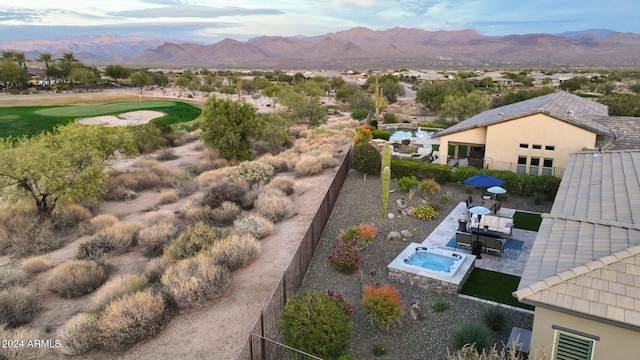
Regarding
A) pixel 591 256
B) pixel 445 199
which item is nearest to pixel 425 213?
pixel 445 199

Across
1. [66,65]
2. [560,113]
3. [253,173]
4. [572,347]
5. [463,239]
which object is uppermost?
[66,65]

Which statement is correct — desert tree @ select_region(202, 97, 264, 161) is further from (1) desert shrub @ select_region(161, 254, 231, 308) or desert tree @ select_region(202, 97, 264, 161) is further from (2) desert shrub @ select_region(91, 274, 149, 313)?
(2) desert shrub @ select_region(91, 274, 149, 313)

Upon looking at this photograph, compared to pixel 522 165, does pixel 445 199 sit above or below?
below

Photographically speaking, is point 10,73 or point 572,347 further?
point 10,73

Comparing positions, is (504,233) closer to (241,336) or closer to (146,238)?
(241,336)

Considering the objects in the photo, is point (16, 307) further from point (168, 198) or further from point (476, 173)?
point (476, 173)

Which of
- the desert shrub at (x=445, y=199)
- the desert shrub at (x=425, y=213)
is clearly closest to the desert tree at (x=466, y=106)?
the desert shrub at (x=445, y=199)

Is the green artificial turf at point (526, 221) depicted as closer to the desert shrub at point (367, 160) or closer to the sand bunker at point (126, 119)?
the desert shrub at point (367, 160)
